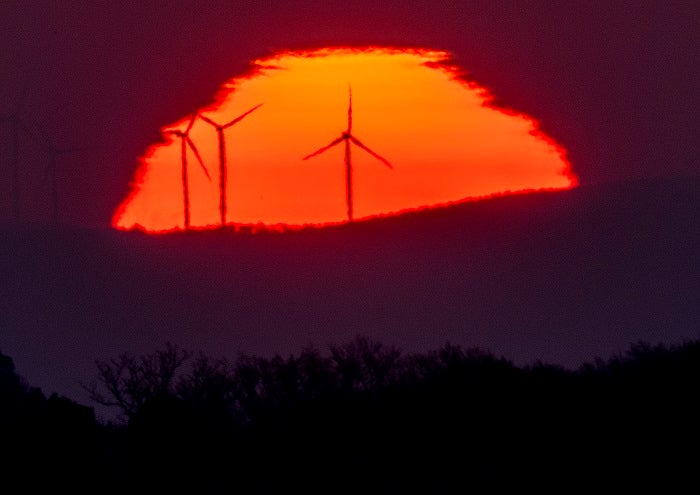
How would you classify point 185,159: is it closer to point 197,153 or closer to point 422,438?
point 197,153

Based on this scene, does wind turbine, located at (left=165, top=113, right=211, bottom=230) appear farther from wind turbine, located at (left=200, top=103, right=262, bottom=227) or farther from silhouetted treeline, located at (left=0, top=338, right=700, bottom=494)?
silhouetted treeline, located at (left=0, top=338, right=700, bottom=494)

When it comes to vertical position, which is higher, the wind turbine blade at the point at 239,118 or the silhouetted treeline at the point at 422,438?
the wind turbine blade at the point at 239,118

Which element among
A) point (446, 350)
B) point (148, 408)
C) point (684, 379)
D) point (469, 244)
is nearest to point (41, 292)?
point (469, 244)

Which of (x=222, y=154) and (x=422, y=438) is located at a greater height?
(x=222, y=154)

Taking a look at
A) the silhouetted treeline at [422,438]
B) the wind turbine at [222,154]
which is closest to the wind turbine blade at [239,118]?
the wind turbine at [222,154]

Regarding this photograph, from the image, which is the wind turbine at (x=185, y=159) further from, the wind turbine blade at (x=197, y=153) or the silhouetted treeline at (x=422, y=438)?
the silhouetted treeline at (x=422, y=438)

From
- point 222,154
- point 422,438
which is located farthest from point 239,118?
point 422,438

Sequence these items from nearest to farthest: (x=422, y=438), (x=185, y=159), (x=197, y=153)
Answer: (x=422, y=438) → (x=197, y=153) → (x=185, y=159)

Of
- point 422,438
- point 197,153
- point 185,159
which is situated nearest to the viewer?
point 422,438

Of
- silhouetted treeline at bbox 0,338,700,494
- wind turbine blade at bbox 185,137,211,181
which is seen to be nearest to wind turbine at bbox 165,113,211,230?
wind turbine blade at bbox 185,137,211,181
